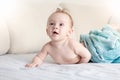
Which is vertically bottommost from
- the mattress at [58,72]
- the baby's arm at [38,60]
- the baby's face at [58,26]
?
the mattress at [58,72]

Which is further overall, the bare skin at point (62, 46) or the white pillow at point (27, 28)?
the white pillow at point (27, 28)

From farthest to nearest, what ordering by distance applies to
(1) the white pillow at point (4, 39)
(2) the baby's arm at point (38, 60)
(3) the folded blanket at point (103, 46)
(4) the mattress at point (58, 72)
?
(1) the white pillow at point (4, 39) → (3) the folded blanket at point (103, 46) → (2) the baby's arm at point (38, 60) → (4) the mattress at point (58, 72)

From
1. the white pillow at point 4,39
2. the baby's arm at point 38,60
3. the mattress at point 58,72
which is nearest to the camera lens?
the mattress at point 58,72

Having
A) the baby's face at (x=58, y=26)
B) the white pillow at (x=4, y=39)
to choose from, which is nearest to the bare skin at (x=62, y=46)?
the baby's face at (x=58, y=26)

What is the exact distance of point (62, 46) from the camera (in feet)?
4.64

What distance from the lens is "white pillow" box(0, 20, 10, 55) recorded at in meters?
1.67

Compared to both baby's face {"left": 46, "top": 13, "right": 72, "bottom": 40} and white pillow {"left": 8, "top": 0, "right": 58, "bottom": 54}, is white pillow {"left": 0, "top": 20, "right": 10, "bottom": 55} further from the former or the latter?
baby's face {"left": 46, "top": 13, "right": 72, "bottom": 40}

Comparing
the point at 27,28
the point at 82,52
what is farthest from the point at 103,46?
the point at 27,28

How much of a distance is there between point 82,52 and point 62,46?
0.11 meters

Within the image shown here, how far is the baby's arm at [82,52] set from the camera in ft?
4.61

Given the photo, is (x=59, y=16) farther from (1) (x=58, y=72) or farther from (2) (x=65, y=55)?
(1) (x=58, y=72)

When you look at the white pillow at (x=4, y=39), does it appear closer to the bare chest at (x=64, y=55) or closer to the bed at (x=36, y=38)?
the bed at (x=36, y=38)

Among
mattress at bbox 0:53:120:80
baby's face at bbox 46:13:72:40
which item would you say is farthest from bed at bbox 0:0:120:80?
baby's face at bbox 46:13:72:40

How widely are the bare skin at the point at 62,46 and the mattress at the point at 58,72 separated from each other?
54 millimetres
